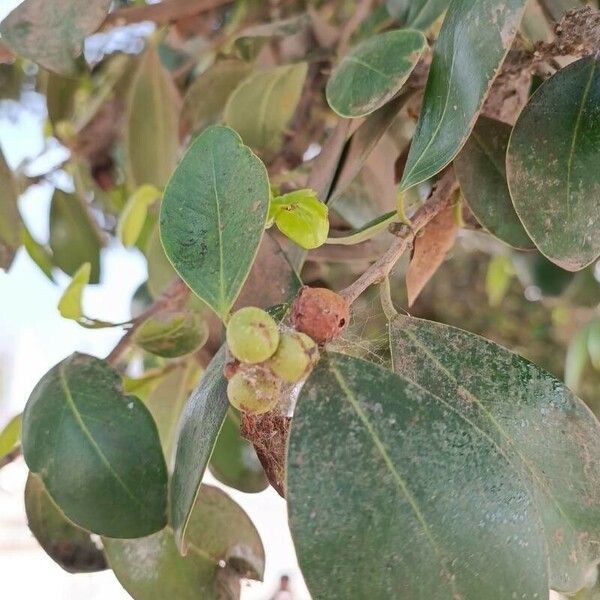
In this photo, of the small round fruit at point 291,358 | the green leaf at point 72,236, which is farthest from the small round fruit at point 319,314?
the green leaf at point 72,236

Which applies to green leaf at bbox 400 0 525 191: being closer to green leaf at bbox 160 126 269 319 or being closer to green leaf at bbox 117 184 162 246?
green leaf at bbox 160 126 269 319

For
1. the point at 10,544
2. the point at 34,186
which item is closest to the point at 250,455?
the point at 34,186

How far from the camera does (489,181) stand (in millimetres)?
466

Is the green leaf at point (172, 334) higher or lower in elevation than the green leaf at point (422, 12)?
lower

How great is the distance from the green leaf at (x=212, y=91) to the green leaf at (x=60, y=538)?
43cm

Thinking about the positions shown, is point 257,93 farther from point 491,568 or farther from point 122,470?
point 491,568

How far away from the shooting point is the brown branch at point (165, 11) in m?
0.73

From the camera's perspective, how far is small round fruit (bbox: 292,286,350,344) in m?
0.33

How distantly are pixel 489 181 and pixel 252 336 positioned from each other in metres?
0.22

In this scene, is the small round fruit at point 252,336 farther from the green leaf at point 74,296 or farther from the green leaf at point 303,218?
the green leaf at point 74,296

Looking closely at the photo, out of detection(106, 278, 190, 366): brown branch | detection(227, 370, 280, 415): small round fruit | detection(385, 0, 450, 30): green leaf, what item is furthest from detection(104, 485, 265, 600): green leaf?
detection(385, 0, 450, 30): green leaf

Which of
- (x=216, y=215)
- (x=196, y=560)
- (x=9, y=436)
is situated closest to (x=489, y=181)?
(x=216, y=215)

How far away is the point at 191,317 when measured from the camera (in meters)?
0.56

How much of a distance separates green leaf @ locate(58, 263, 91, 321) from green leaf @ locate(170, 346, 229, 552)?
15cm
